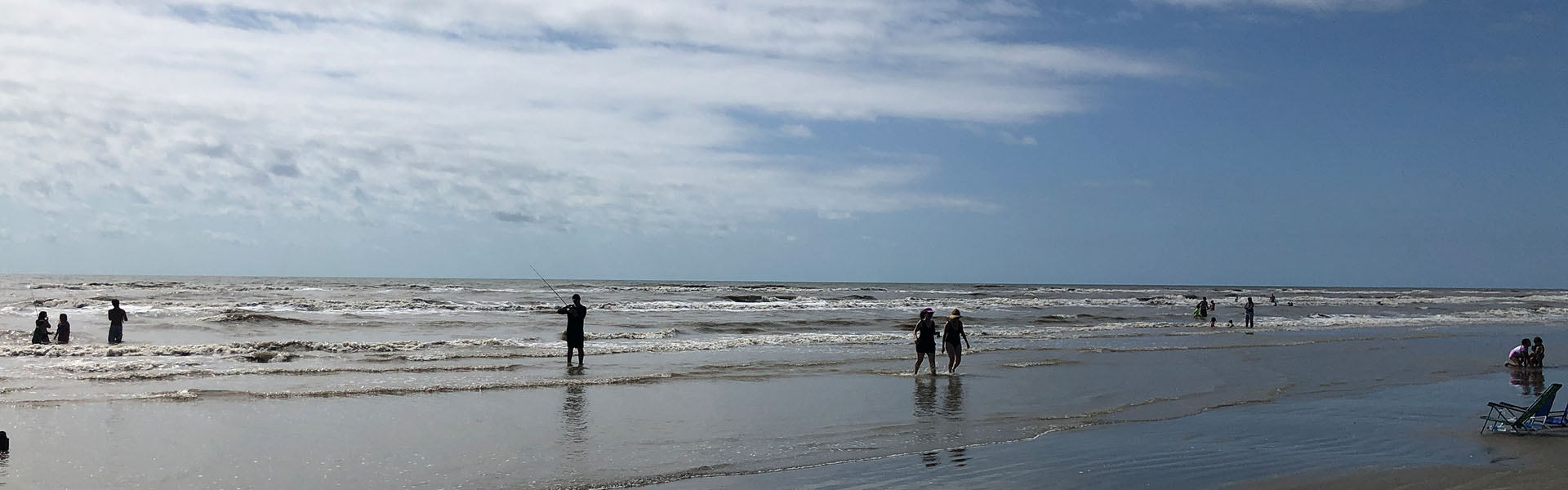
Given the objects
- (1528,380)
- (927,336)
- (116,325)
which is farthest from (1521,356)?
(116,325)

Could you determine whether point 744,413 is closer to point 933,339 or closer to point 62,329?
point 933,339

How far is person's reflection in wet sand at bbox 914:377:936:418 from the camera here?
1252 cm

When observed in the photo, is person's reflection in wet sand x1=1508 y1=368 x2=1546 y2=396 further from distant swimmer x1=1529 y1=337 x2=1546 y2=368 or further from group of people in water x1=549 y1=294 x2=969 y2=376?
group of people in water x1=549 y1=294 x2=969 y2=376

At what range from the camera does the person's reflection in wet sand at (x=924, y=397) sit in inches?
493

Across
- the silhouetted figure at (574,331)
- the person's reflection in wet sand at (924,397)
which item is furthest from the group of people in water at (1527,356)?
the silhouetted figure at (574,331)

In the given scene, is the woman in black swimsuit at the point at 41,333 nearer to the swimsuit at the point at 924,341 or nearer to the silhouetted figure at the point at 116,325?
the silhouetted figure at the point at 116,325

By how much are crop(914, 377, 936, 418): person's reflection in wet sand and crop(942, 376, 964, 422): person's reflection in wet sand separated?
0.54 ft

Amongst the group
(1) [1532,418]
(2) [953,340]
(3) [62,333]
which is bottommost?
(1) [1532,418]

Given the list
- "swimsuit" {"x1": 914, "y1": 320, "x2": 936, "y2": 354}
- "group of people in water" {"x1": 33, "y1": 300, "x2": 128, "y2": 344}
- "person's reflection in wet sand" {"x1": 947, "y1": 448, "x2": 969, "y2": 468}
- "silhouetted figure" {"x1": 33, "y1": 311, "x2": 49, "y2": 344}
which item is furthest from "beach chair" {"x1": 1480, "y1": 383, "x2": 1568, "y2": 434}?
"silhouetted figure" {"x1": 33, "y1": 311, "x2": 49, "y2": 344}

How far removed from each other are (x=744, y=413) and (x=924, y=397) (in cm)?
301

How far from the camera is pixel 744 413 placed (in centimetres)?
1233

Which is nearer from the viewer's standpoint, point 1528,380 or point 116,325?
point 1528,380

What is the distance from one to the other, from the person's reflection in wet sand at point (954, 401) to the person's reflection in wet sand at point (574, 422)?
426cm

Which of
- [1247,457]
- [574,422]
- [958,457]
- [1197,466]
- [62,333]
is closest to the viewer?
[1197,466]
